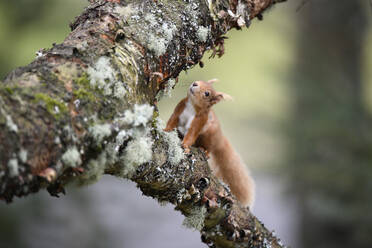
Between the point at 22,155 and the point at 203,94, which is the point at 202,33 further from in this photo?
the point at 22,155

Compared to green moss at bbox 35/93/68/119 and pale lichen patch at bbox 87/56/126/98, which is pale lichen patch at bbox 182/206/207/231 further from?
green moss at bbox 35/93/68/119

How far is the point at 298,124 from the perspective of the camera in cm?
→ 556

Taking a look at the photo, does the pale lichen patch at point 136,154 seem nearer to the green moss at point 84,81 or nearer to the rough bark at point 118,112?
the rough bark at point 118,112

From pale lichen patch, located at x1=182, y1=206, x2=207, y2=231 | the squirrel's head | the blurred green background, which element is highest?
the blurred green background

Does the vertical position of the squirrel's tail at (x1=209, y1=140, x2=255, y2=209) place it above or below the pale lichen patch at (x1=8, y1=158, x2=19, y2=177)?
above

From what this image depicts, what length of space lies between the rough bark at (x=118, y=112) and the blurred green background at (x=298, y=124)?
2.35 m

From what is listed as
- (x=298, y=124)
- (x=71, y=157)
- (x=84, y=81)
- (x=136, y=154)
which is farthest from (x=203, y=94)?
(x=298, y=124)

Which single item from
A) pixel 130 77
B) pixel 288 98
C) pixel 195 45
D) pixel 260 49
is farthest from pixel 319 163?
pixel 130 77

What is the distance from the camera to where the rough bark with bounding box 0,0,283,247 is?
108 centimetres

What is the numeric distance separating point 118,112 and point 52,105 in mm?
217

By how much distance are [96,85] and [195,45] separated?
2.08ft

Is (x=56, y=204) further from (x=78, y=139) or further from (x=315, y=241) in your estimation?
(x=78, y=139)

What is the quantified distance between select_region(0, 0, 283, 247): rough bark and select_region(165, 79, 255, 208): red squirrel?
422mm

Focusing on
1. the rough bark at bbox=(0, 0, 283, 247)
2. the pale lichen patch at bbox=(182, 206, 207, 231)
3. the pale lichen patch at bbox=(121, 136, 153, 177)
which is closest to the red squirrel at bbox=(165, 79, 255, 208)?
the rough bark at bbox=(0, 0, 283, 247)
